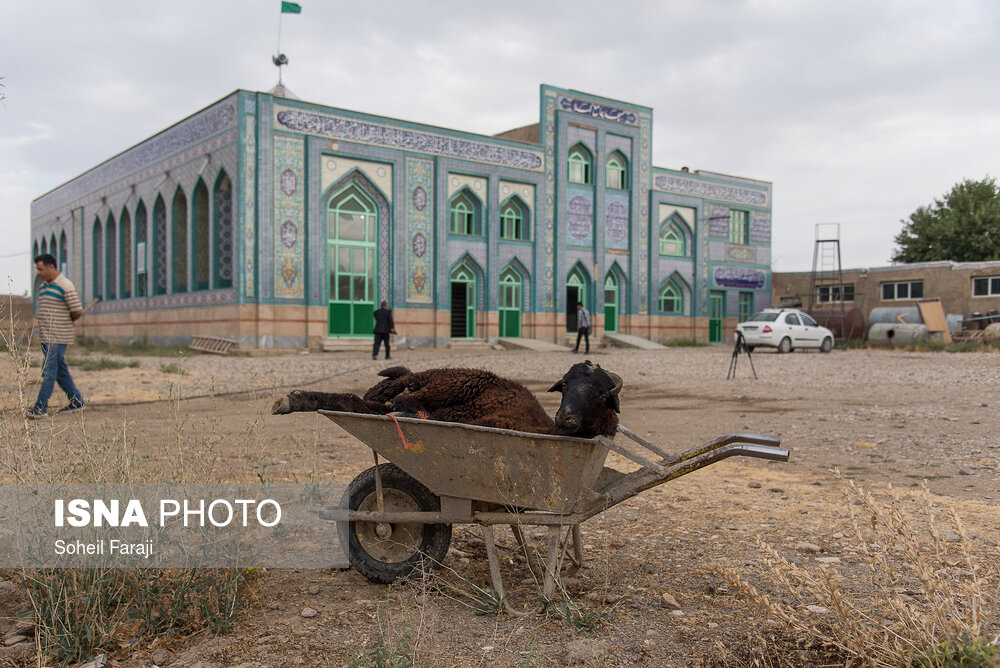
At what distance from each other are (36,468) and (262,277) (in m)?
19.4

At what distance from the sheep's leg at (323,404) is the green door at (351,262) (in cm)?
2008

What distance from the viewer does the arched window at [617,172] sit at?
2991 centimetres

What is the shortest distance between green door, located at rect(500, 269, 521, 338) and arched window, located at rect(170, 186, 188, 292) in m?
10.9

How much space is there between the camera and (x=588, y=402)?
313cm

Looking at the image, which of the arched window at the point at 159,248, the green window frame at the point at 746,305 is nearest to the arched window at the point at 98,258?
the arched window at the point at 159,248

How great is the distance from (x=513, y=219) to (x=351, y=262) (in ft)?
22.3

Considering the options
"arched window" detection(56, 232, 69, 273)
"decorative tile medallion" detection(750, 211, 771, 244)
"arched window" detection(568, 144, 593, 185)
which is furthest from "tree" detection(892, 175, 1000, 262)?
"arched window" detection(56, 232, 69, 273)

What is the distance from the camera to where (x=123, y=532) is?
2941mm

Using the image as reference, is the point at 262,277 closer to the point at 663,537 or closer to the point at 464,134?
the point at 464,134

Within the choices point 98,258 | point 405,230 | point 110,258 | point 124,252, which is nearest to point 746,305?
point 405,230

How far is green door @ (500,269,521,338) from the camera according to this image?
26.9 m

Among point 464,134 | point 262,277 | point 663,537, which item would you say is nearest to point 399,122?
point 464,134

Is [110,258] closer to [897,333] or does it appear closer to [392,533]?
[897,333]

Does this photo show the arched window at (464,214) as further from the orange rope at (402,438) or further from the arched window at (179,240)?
the orange rope at (402,438)
